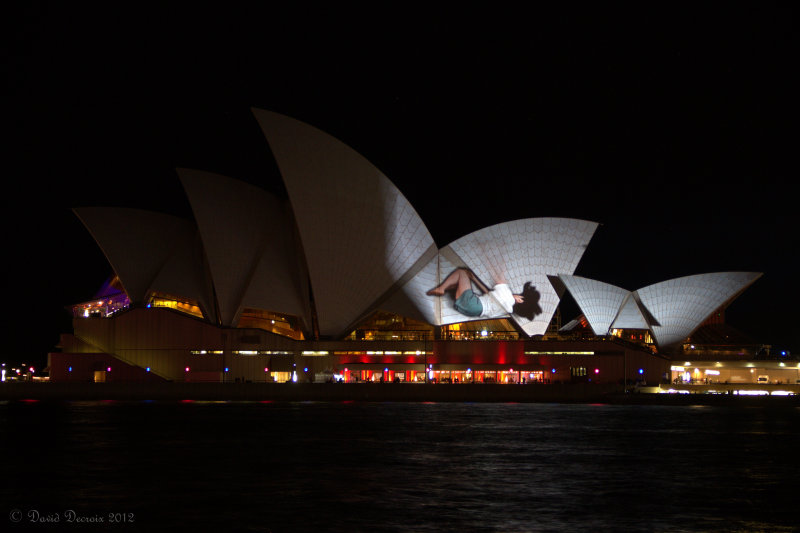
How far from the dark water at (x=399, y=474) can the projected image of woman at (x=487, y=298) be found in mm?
21127

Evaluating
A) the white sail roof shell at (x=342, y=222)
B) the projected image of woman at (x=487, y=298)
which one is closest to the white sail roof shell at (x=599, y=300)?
the projected image of woman at (x=487, y=298)

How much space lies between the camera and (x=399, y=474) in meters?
22.4

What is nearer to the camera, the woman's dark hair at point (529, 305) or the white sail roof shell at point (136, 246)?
the white sail roof shell at point (136, 246)

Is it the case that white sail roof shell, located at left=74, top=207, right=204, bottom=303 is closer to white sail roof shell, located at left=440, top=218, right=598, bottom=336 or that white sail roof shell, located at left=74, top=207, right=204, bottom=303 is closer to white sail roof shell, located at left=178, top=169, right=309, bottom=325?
white sail roof shell, located at left=178, top=169, right=309, bottom=325

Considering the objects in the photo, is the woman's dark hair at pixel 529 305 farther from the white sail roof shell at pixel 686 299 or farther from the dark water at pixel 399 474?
the dark water at pixel 399 474

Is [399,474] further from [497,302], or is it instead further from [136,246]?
[497,302]

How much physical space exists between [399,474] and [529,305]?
39.9 m

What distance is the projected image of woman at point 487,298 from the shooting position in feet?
199

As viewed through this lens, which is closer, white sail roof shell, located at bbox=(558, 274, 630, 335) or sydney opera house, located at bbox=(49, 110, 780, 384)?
sydney opera house, located at bbox=(49, 110, 780, 384)

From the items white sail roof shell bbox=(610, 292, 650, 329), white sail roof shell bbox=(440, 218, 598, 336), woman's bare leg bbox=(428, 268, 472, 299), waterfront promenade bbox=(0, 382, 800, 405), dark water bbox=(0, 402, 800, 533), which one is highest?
white sail roof shell bbox=(440, 218, 598, 336)

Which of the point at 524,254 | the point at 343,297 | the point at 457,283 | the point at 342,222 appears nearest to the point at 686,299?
the point at 524,254

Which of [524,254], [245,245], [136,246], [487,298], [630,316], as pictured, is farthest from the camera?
[630,316]

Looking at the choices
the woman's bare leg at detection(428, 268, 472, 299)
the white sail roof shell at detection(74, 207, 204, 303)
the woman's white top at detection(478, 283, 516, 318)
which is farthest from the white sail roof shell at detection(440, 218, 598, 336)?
the white sail roof shell at detection(74, 207, 204, 303)

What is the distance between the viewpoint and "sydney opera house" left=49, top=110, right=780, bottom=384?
54.6m
